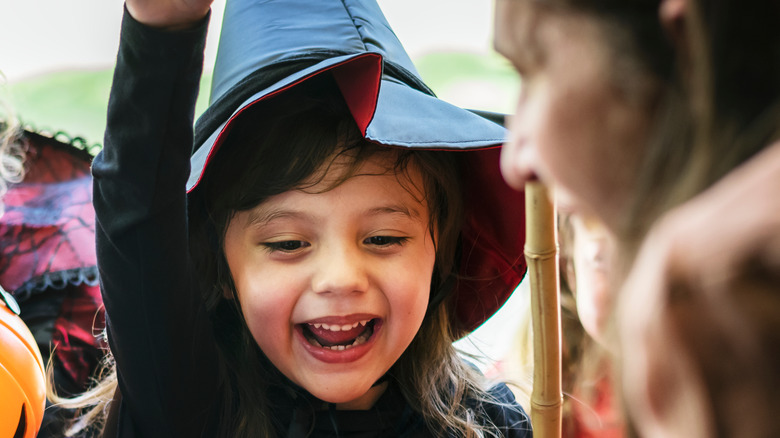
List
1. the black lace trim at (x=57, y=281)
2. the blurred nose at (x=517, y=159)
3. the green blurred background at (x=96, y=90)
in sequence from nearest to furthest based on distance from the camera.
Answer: the blurred nose at (x=517, y=159)
the black lace trim at (x=57, y=281)
the green blurred background at (x=96, y=90)

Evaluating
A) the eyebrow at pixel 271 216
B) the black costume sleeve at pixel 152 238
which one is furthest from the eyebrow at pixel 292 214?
the black costume sleeve at pixel 152 238

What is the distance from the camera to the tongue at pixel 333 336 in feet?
3.31

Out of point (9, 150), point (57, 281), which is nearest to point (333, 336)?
point (57, 281)

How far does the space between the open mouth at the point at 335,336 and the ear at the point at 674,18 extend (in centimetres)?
73

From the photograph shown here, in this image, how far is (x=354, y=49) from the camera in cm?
94

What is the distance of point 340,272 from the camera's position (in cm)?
93

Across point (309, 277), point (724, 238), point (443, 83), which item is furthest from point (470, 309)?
point (443, 83)

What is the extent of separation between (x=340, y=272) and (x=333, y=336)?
0.12 meters

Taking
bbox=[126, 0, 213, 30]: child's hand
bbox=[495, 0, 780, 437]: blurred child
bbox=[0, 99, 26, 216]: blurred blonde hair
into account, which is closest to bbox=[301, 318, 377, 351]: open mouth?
bbox=[126, 0, 213, 30]: child's hand

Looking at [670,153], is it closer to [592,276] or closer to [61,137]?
[592,276]

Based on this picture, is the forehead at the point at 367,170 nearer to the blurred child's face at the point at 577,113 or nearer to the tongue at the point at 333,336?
the tongue at the point at 333,336

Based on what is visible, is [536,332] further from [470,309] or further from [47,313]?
[47,313]

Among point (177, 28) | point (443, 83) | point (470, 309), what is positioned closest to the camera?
point (177, 28)

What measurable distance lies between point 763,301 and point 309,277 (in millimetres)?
728
